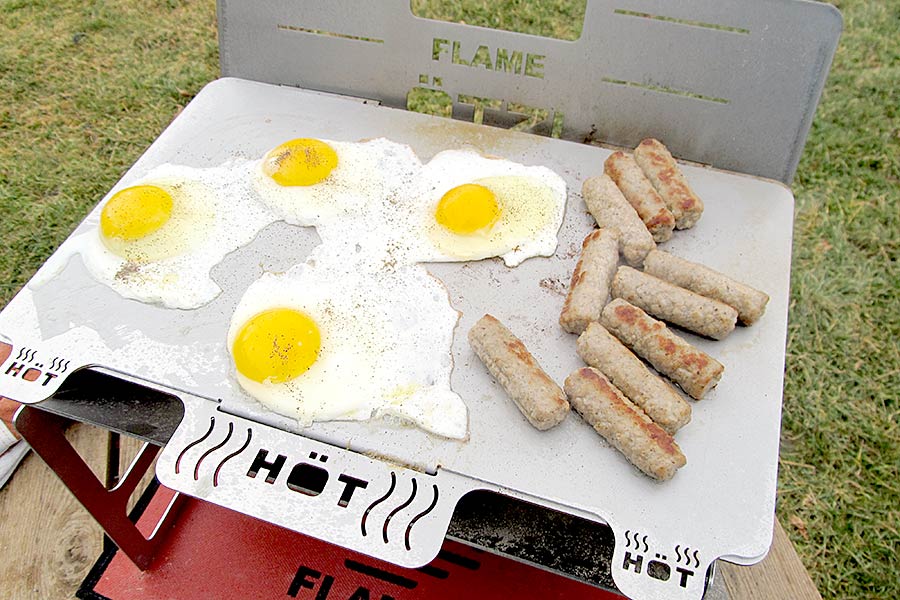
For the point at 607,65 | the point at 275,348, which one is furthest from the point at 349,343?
the point at 607,65

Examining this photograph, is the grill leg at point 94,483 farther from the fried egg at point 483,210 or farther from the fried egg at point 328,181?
the fried egg at point 483,210

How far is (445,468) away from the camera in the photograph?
6.56 ft

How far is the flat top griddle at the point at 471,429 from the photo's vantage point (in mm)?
1903

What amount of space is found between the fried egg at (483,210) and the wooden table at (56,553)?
1666mm

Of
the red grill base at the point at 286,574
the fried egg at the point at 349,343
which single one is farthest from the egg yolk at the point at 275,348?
the red grill base at the point at 286,574

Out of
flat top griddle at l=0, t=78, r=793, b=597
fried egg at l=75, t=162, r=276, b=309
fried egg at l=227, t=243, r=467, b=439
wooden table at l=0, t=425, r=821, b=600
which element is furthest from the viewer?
wooden table at l=0, t=425, r=821, b=600

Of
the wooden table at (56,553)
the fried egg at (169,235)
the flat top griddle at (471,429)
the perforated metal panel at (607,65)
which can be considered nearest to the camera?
the flat top griddle at (471,429)

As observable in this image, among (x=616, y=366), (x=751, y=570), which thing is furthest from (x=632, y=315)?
(x=751, y=570)

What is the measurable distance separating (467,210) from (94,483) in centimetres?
157

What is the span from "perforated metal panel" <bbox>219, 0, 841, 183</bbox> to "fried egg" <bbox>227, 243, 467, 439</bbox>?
1.00 meters

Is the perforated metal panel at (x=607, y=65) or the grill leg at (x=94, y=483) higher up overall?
the perforated metal panel at (x=607, y=65)

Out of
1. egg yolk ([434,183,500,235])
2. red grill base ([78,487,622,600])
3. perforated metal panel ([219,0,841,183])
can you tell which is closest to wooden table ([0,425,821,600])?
red grill base ([78,487,622,600])

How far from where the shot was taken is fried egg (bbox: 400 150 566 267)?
102 inches

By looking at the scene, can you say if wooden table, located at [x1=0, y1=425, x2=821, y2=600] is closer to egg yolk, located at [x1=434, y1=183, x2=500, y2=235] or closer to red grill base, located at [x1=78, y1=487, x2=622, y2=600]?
red grill base, located at [x1=78, y1=487, x2=622, y2=600]
